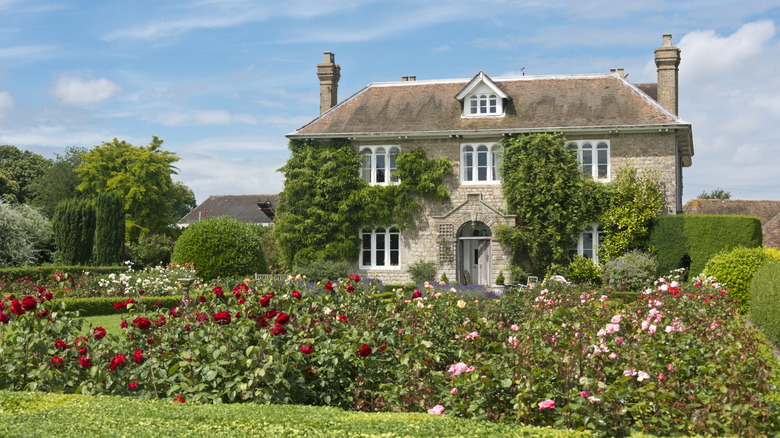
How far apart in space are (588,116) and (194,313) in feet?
63.8

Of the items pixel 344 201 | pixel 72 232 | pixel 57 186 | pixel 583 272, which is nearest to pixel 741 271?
pixel 583 272

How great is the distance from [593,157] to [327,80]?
1145 cm

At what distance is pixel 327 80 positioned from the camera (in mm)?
27750

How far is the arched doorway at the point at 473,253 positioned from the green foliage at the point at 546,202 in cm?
121

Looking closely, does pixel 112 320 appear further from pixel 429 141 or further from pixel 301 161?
pixel 429 141

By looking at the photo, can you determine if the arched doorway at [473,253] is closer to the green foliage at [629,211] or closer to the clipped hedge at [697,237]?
the green foliage at [629,211]

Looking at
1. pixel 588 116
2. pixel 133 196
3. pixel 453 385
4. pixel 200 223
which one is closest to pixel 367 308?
pixel 453 385

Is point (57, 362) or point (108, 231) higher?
point (108, 231)

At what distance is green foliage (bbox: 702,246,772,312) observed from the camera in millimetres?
15719

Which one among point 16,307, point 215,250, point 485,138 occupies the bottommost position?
point 16,307

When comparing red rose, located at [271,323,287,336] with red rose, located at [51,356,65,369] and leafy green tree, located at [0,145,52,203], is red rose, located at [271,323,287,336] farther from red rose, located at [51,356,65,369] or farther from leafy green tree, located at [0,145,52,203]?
leafy green tree, located at [0,145,52,203]

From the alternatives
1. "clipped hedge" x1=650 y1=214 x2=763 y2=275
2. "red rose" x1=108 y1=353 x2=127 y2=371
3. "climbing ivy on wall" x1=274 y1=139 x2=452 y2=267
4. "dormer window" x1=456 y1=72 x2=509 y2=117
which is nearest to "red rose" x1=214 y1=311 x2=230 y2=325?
"red rose" x1=108 y1=353 x2=127 y2=371

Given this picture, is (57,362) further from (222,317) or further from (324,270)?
(324,270)

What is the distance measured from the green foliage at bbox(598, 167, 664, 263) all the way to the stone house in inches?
20.7
